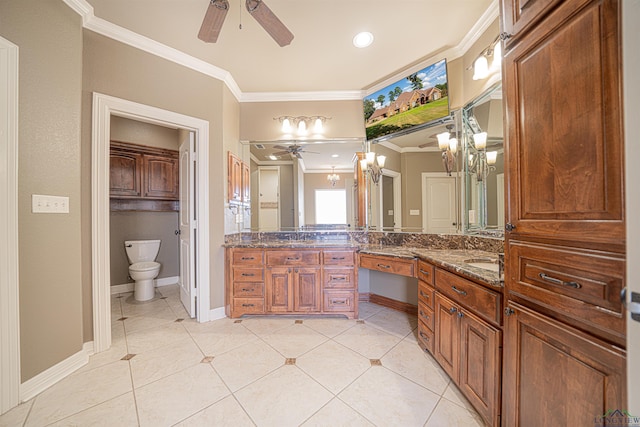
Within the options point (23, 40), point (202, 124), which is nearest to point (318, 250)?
point (202, 124)

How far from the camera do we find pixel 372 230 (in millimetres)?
2834

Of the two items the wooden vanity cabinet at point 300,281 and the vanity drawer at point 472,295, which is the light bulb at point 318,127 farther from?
the vanity drawer at point 472,295

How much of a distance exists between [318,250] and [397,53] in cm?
210

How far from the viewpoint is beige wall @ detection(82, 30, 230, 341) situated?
1.84 m

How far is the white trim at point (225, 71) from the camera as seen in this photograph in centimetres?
179

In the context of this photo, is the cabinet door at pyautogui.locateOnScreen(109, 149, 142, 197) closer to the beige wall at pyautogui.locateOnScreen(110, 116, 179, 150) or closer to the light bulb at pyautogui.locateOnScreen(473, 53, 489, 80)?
the beige wall at pyautogui.locateOnScreen(110, 116, 179, 150)

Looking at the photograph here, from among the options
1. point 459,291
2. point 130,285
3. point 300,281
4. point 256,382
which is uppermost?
point 459,291

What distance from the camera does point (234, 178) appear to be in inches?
106

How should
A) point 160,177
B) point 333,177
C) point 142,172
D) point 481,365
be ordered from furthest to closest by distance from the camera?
point 160,177
point 142,172
point 333,177
point 481,365

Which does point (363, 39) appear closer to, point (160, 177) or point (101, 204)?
point (101, 204)

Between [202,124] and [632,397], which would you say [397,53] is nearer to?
[202,124]

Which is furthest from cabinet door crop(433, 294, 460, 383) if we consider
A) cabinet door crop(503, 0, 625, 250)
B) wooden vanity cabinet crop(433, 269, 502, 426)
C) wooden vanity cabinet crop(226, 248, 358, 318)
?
wooden vanity cabinet crop(226, 248, 358, 318)

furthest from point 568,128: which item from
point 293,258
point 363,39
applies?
point 293,258

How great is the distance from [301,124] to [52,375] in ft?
9.91
